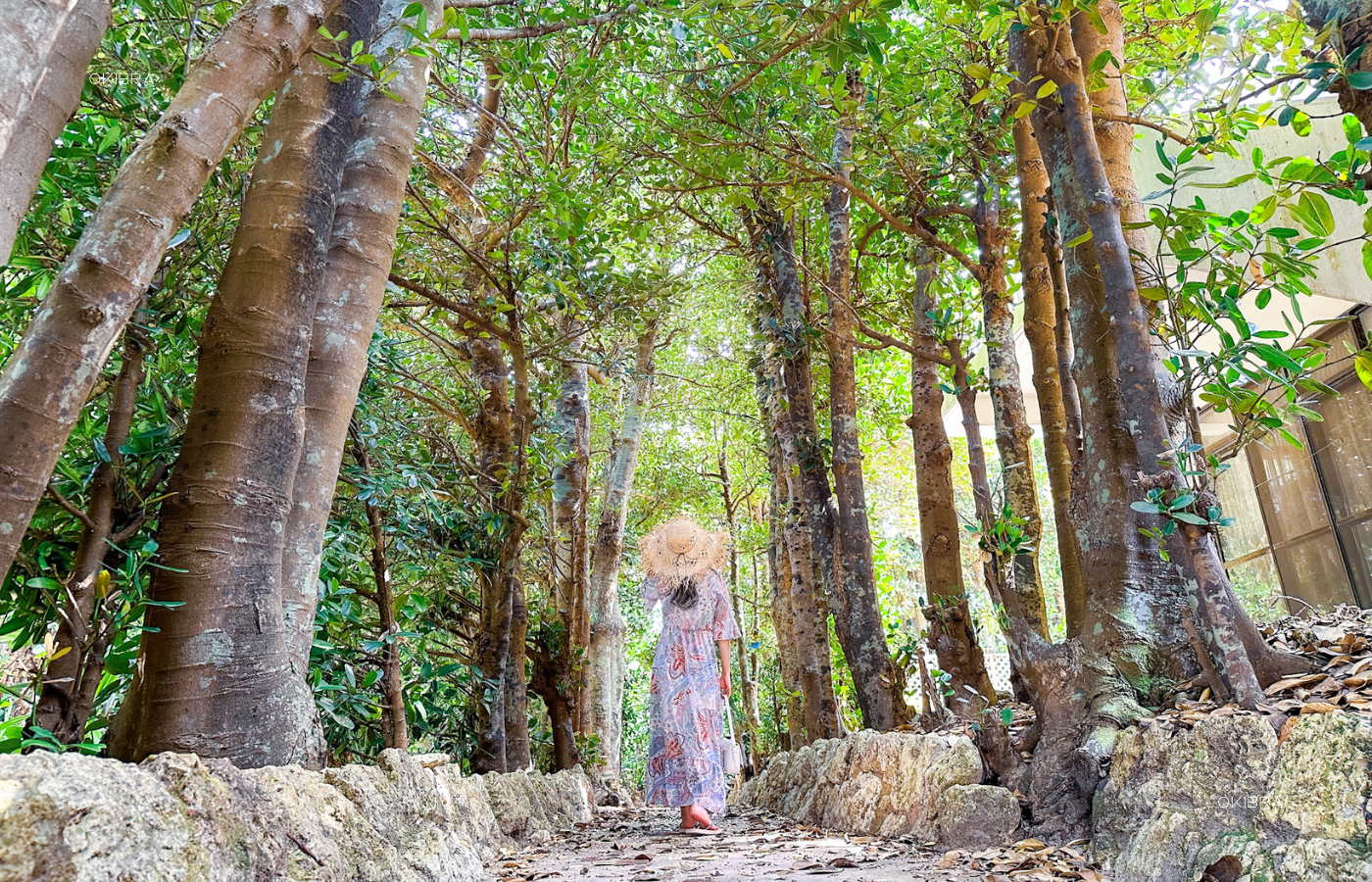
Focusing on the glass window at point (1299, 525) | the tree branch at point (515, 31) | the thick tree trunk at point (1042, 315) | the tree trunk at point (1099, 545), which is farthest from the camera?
the glass window at point (1299, 525)

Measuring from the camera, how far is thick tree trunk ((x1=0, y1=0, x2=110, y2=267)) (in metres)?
1.54

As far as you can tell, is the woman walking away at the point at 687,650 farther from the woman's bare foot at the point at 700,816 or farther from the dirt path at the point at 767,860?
the dirt path at the point at 767,860

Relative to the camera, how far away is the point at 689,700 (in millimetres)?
5988

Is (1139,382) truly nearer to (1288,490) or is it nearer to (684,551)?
(684,551)

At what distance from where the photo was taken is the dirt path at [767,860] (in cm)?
288

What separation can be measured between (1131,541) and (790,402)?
4802 millimetres

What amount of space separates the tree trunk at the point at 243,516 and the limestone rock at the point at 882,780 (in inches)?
103

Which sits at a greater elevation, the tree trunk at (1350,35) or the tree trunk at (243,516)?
the tree trunk at (1350,35)

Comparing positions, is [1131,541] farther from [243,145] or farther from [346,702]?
[243,145]

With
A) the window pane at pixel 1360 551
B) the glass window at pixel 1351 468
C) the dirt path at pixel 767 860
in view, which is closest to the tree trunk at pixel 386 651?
the dirt path at pixel 767 860

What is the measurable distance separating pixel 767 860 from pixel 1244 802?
2177 millimetres

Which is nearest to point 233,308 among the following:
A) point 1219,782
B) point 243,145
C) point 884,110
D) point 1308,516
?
point 243,145

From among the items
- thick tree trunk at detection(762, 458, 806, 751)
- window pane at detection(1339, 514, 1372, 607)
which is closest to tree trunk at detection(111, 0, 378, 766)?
thick tree trunk at detection(762, 458, 806, 751)

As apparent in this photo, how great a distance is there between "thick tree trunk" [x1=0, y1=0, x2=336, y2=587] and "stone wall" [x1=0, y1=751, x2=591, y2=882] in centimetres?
60
